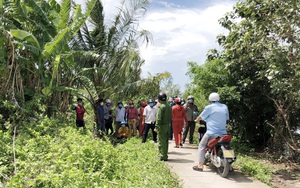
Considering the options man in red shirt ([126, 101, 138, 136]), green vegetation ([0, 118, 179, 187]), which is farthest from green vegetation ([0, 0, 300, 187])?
man in red shirt ([126, 101, 138, 136])

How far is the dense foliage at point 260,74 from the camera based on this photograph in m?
7.34

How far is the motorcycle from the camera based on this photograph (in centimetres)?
638

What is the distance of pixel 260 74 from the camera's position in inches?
323

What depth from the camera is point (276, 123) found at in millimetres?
9008

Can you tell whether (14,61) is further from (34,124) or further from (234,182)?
(234,182)

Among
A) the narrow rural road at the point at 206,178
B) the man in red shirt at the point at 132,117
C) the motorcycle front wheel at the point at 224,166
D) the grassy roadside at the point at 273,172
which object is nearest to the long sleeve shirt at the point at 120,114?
the man in red shirt at the point at 132,117

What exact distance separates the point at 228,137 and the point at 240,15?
4.98 metres

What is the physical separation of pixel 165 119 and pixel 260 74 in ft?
8.73

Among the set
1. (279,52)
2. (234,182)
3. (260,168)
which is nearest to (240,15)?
(279,52)

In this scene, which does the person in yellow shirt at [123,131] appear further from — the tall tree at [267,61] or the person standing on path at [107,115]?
the tall tree at [267,61]

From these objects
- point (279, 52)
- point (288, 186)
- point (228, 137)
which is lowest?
point (288, 186)

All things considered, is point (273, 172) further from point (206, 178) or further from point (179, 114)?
point (179, 114)

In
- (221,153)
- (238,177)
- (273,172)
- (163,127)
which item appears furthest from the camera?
(163,127)

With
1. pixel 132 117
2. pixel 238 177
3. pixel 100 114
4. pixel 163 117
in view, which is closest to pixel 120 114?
pixel 132 117
